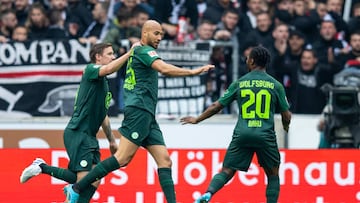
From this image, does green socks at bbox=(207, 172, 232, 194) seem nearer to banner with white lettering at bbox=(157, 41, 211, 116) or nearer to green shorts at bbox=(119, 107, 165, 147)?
green shorts at bbox=(119, 107, 165, 147)

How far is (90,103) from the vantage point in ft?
42.6

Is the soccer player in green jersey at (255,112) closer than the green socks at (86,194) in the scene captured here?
Yes

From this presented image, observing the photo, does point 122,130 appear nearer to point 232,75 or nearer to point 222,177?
point 222,177

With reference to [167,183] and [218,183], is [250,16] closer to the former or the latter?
[218,183]

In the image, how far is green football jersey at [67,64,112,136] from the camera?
42.5 ft

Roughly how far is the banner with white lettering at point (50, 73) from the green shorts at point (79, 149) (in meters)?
4.79

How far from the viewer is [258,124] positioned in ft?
41.8

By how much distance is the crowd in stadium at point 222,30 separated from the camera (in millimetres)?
18266

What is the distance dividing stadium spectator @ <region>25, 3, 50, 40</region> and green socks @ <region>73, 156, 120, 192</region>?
235 inches

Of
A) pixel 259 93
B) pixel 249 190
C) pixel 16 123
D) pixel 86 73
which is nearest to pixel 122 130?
pixel 86 73

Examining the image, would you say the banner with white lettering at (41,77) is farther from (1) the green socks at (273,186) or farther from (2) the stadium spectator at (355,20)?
(1) the green socks at (273,186)

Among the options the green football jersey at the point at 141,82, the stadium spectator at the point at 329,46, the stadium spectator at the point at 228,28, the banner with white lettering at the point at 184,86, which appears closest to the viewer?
the green football jersey at the point at 141,82

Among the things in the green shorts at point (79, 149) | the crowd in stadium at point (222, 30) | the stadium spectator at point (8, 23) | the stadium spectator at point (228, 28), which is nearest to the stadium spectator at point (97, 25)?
the crowd in stadium at point (222, 30)

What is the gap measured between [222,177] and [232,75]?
518 centimetres
